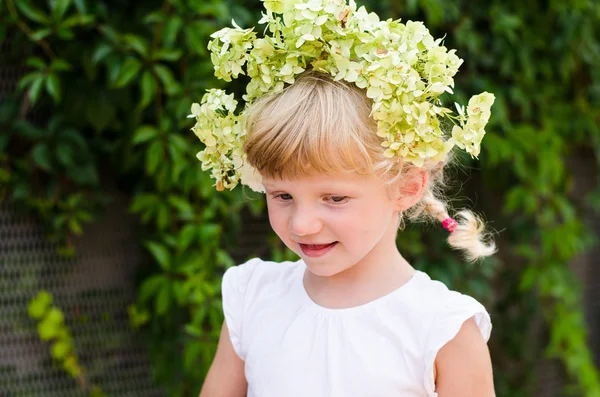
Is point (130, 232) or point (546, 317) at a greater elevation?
Answer: point (130, 232)

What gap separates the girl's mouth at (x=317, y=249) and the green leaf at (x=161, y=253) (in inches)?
41.9

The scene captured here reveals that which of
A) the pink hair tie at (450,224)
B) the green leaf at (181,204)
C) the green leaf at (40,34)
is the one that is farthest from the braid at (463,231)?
the green leaf at (40,34)

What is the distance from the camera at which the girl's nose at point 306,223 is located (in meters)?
1.30

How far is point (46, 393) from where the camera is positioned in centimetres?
256

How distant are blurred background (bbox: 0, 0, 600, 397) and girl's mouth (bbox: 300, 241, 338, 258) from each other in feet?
2.40

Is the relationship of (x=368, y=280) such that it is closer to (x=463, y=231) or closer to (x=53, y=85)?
(x=463, y=231)

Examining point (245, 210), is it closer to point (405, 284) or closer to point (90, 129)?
point (90, 129)

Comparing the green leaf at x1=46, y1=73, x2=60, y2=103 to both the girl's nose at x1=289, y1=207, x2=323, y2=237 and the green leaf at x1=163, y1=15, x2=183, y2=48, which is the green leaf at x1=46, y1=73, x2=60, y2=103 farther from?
the girl's nose at x1=289, y1=207, x2=323, y2=237

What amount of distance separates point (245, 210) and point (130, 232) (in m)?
0.41

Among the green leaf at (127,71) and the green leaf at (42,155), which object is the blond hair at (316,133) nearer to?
the green leaf at (127,71)

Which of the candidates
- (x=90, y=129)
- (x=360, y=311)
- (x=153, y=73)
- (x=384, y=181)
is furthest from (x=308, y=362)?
(x=90, y=129)

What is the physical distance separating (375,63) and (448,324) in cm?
44

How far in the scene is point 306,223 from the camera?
4.26ft

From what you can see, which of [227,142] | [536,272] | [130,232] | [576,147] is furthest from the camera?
[576,147]
